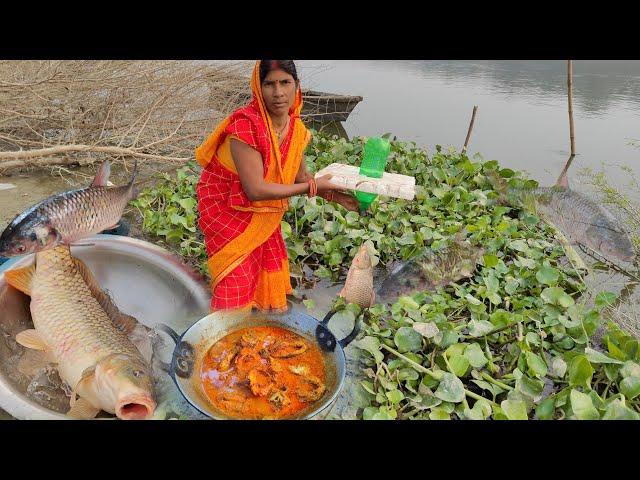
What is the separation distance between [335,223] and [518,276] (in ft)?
3.31

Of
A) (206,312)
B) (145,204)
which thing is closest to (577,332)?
(206,312)

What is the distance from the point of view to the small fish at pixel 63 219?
4.25 ft

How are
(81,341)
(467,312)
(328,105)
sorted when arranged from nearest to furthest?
(81,341) < (467,312) < (328,105)

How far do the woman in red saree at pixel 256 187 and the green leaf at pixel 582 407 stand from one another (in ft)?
3.37

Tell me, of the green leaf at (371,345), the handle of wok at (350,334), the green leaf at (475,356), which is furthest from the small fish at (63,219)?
the green leaf at (475,356)

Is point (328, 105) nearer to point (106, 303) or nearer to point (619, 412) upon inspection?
point (106, 303)

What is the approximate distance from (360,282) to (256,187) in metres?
0.73

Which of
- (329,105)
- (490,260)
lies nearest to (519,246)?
(490,260)

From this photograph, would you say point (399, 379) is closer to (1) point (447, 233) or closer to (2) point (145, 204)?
(1) point (447, 233)

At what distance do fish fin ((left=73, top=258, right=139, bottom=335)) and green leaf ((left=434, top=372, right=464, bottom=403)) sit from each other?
3.69ft

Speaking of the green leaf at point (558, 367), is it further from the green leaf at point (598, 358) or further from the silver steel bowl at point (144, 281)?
the silver steel bowl at point (144, 281)

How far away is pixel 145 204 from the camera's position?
307cm

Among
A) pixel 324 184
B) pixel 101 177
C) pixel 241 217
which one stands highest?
pixel 101 177

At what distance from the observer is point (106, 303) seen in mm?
1761
